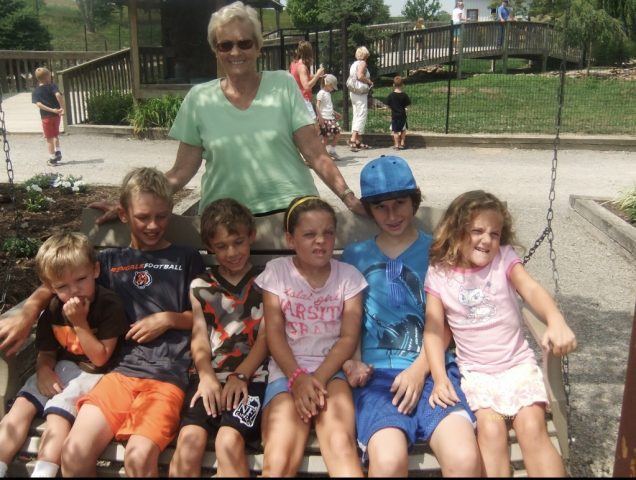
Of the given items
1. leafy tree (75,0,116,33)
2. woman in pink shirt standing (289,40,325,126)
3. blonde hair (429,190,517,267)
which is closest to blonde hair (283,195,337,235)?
blonde hair (429,190,517,267)

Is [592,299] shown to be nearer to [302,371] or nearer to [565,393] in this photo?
[565,393]

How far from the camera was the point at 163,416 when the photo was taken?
2725mm

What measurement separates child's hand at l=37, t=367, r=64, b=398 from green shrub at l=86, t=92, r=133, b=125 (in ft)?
40.1

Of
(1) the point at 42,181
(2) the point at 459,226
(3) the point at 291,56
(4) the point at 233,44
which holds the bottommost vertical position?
(1) the point at 42,181

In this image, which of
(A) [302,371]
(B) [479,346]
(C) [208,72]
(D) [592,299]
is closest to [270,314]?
(A) [302,371]

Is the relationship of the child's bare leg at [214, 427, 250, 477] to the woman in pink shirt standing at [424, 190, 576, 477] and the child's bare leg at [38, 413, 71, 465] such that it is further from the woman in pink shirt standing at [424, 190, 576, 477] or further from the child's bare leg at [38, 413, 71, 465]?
the woman in pink shirt standing at [424, 190, 576, 477]

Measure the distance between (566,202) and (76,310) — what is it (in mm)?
7019

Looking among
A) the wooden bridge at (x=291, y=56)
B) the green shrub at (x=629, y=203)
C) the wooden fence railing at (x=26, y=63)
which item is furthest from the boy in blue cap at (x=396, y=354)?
the wooden fence railing at (x=26, y=63)

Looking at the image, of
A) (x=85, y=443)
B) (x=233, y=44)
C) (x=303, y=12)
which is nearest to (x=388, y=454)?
(x=85, y=443)

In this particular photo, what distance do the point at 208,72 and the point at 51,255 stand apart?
40.3 ft

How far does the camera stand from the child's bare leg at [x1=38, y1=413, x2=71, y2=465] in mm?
2670

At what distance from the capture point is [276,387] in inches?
112

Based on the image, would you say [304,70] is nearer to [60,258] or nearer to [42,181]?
[42,181]

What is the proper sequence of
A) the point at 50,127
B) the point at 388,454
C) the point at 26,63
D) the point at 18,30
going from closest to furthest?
1. the point at 388,454
2. the point at 50,127
3. the point at 26,63
4. the point at 18,30
